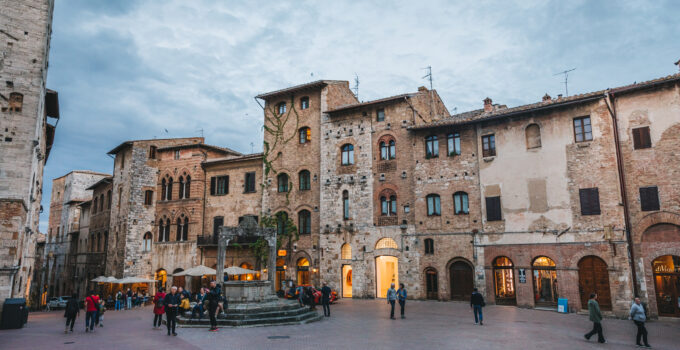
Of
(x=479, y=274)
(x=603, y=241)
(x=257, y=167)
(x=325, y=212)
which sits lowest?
(x=479, y=274)

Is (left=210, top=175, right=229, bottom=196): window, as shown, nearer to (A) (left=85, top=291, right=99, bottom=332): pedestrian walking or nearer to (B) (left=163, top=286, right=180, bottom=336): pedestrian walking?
(A) (left=85, top=291, right=99, bottom=332): pedestrian walking

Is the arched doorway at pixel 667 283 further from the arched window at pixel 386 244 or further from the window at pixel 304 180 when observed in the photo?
the window at pixel 304 180

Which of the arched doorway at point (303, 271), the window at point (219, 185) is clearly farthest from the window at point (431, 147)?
the window at point (219, 185)

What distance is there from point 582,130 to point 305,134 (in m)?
17.3

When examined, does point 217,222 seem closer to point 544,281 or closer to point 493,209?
point 493,209

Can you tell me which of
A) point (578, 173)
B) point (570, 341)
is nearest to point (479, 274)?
point (578, 173)

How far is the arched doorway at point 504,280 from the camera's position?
75.3ft

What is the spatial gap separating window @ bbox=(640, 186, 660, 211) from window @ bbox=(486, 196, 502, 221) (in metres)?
6.28

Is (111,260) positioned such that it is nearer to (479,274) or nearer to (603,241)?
(479,274)

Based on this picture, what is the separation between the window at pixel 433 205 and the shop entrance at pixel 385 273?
11.9 ft

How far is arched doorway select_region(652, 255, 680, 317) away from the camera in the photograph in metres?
18.9

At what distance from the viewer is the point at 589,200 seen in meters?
21.2

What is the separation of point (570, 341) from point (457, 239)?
11.2 metres

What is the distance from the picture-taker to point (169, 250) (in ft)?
111
